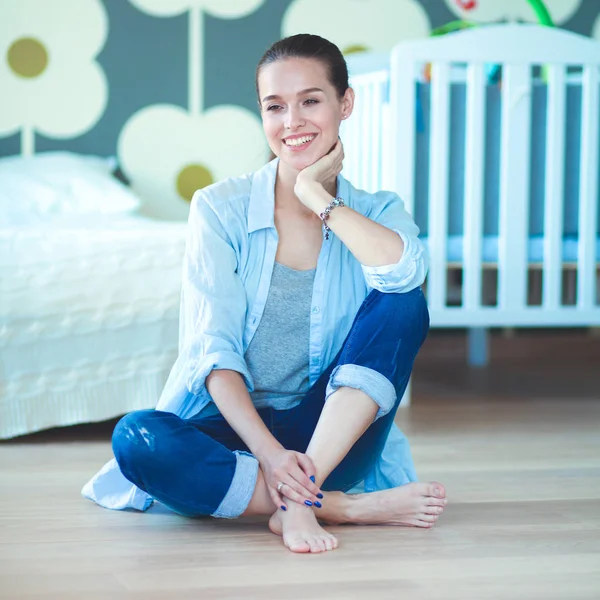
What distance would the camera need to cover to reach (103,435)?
213cm

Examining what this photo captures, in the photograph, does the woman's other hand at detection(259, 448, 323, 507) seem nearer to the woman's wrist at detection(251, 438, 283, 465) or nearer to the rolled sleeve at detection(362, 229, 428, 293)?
the woman's wrist at detection(251, 438, 283, 465)

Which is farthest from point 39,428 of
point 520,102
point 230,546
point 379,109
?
point 520,102

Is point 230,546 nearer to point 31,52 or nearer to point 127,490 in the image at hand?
point 127,490

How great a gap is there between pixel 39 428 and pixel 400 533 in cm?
99

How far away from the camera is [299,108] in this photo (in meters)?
1.46

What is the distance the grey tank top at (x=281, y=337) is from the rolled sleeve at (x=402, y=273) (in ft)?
0.39

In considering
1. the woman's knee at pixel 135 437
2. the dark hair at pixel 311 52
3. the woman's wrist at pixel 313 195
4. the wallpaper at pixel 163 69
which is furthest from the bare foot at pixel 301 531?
the wallpaper at pixel 163 69

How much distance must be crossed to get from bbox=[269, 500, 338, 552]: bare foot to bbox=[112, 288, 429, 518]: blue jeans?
2.5 inches

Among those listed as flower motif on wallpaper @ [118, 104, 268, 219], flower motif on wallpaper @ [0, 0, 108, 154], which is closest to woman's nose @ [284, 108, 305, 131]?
flower motif on wallpaper @ [118, 104, 268, 219]

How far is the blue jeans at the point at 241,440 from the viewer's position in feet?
4.25

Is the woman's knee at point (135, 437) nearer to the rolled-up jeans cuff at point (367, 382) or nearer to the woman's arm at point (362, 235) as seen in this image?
the rolled-up jeans cuff at point (367, 382)

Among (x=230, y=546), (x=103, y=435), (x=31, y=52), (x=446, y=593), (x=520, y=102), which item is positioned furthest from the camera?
(x=31, y=52)

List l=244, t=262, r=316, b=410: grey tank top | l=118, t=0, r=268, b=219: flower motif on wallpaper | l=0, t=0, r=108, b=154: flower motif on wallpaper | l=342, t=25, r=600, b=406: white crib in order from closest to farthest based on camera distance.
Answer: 1. l=244, t=262, r=316, b=410: grey tank top
2. l=342, t=25, r=600, b=406: white crib
3. l=0, t=0, r=108, b=154: flower motif on wallpaper
4. l=118, t=0, r=268, b=219: flower motif on wallpaper

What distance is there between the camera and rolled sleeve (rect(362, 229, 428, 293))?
1381 millimetres
